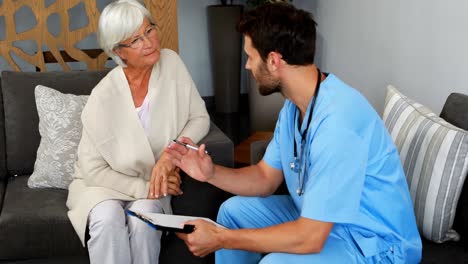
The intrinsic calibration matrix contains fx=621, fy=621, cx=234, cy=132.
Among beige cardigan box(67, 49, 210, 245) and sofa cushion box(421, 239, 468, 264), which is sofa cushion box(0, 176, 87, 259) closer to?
beige cardigan box(67, 49, 210, 245)

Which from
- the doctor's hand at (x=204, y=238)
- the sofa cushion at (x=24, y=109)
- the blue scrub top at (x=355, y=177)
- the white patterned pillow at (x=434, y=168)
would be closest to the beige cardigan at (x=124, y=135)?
the sofa cushion at (x=24, y=109)

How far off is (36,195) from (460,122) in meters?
1.55

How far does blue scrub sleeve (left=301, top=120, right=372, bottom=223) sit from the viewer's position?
1.52 m

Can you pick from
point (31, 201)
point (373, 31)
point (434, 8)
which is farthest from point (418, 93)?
point (31, 201)

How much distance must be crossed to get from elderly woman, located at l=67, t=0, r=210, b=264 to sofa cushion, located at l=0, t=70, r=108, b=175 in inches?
11.0

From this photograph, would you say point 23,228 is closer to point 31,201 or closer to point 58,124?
point 31,201

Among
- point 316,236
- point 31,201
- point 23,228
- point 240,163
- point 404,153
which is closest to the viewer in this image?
point 316,236

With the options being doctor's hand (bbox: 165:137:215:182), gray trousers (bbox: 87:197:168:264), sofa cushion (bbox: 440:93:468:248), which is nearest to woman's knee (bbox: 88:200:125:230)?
gray trousers (bbox: 87:197:168:264)

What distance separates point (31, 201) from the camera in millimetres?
2322

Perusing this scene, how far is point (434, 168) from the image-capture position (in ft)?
5.96

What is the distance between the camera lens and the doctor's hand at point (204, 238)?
1634 mm

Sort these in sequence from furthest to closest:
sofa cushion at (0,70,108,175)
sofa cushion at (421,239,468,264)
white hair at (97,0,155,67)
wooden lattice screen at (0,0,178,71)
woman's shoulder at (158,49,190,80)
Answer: wooden lattice screen at (0,0,178,71)
sofa cushion at (0,70,108,175)
woman's shoulder at (158,49,190,80)
white hair at (97,0,155,67)
sofa cushion at (421,239,468,264)

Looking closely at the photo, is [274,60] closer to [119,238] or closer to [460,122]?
[460,122]

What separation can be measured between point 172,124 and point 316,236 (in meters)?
0.98
